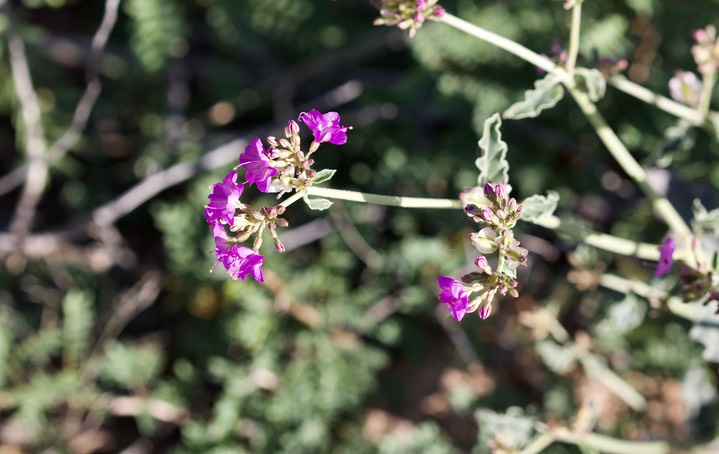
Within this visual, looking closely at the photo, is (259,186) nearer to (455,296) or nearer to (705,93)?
(455,296)

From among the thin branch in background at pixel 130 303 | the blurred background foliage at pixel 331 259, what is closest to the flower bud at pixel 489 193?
the blurred background foliage at pixel 331 259

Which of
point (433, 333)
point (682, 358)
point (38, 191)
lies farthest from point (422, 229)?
point (38, 191)

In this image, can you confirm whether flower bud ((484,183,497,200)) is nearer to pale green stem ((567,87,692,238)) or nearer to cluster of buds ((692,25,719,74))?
pale green stem ((567,87,692,238))

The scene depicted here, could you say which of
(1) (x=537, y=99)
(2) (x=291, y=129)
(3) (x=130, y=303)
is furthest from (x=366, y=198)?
(3) (x=130, y=303)

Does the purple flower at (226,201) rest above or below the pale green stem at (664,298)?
above

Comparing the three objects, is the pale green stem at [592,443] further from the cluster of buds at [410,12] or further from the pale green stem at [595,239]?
the cluster of buds at [410,12]
